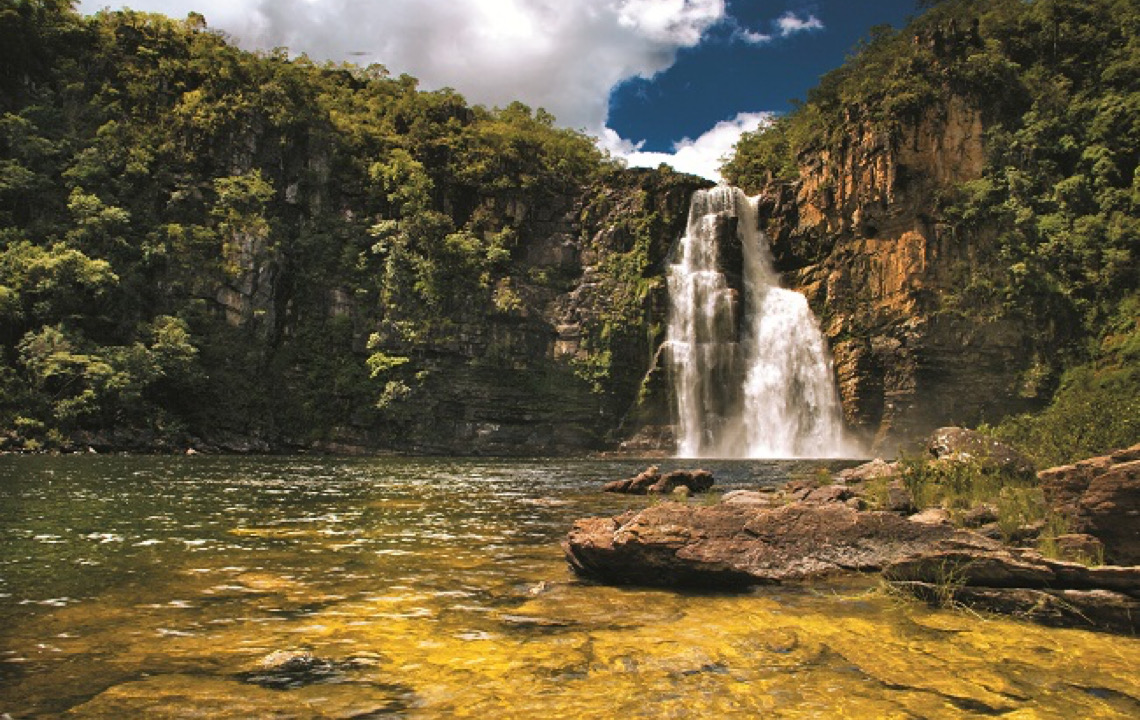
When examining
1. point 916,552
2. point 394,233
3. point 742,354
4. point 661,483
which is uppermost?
point 394,233

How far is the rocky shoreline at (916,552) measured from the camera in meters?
5.18

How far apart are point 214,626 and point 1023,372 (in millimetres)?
45363

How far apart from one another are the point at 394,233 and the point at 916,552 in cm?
4541

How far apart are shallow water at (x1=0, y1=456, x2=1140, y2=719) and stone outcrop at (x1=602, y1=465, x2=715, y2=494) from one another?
27.3ft

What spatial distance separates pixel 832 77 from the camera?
52.4m

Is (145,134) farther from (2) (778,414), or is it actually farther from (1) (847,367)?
(1) (847,367)

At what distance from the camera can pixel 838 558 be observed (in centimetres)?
699

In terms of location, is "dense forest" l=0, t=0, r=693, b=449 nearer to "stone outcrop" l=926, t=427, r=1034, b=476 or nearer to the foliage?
the foliage

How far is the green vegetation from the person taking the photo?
118 feet

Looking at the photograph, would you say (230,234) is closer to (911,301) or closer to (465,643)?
(911,301)

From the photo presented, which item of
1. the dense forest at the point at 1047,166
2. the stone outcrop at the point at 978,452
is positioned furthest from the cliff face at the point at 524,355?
the stone outcrop at the point at 978,452

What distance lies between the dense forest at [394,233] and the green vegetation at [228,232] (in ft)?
0.56

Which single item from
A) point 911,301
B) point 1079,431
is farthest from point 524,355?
point 1079,431

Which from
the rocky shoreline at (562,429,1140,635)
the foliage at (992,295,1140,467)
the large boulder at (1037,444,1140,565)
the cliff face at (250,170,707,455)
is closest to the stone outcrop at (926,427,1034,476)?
the foliage at (992,295,1140,467)
